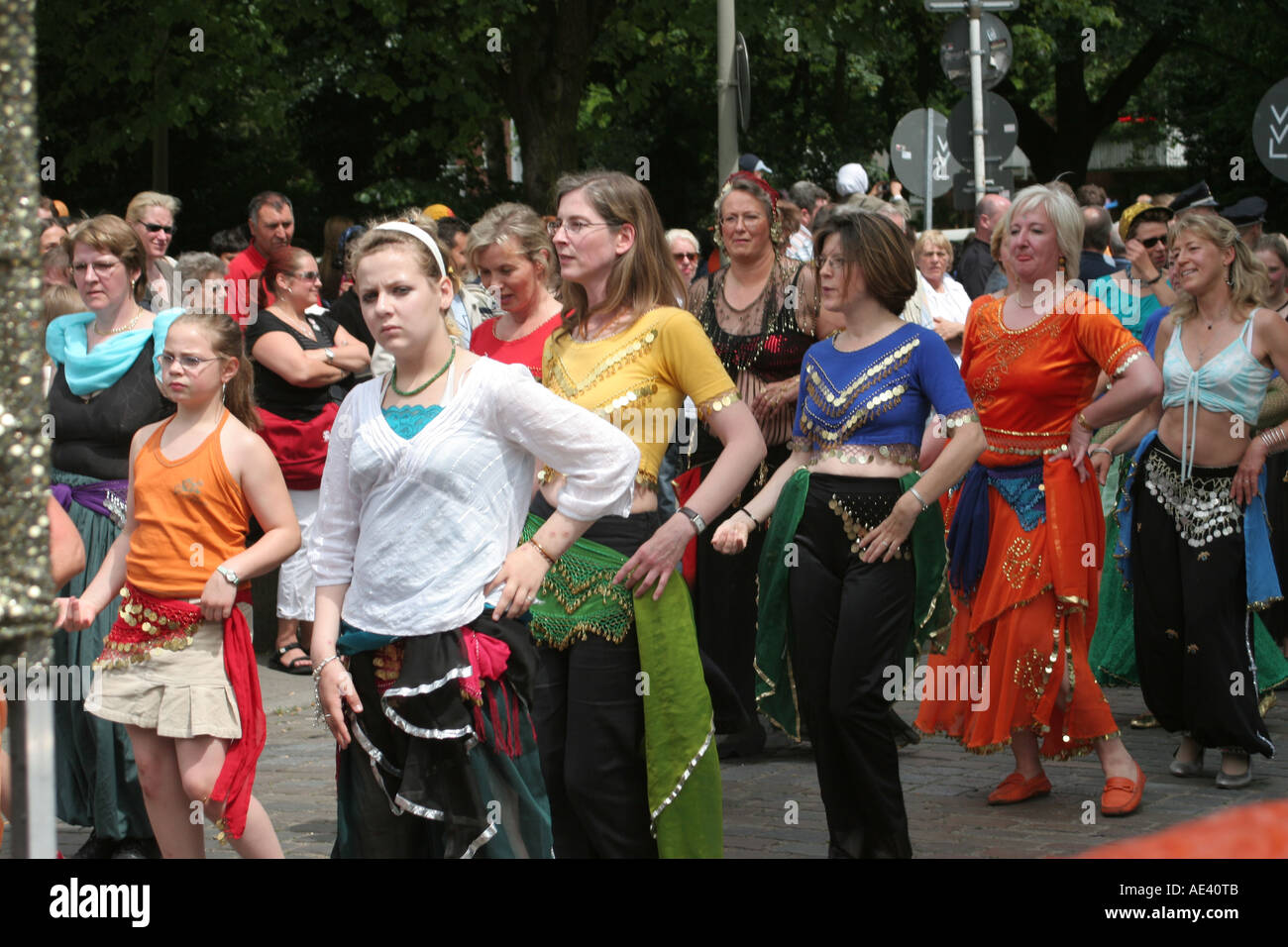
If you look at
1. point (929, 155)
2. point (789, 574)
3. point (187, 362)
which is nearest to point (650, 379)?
point (789, 574)

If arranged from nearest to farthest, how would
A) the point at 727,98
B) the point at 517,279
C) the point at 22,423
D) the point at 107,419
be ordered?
the point at 22,423, the point at 107,419, the point at 517,279, the point at 727,98

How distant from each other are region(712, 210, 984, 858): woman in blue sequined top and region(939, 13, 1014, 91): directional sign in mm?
9047

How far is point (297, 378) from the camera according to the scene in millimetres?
9406

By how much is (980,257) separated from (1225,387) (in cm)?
534

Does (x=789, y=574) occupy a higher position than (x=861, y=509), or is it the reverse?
(x=861, y=509)

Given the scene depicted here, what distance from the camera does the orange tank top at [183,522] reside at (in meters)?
5.08

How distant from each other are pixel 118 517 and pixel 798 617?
2.39 m

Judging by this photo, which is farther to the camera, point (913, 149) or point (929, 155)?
point (913, 149)

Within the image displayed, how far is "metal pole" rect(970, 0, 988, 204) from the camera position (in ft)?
45.1

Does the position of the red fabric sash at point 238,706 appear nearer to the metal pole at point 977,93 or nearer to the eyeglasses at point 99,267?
the eyeglasses at point 99,267

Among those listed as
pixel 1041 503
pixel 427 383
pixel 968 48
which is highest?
pixel 968 48

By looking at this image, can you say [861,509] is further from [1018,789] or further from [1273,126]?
[1273,126]

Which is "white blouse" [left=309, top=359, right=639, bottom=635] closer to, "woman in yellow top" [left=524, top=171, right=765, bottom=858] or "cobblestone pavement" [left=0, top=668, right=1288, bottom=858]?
"woman in yellow top" [left=524, top=171, right=765, bottom=858]

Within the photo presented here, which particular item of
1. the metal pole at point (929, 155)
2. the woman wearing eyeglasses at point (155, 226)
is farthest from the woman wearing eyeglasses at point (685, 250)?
the metal pole at point (929, 155)
